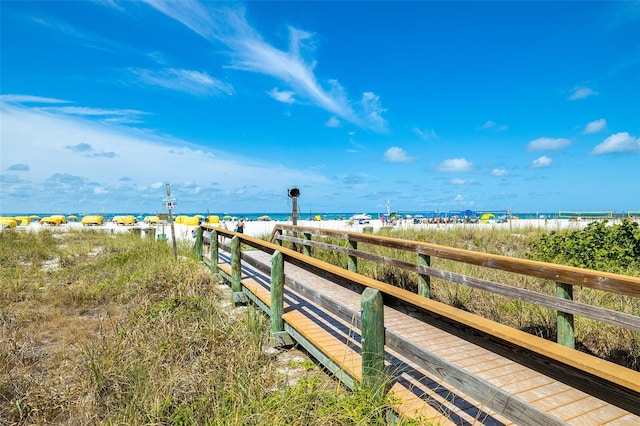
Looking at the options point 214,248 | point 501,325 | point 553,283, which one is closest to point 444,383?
point 501,325

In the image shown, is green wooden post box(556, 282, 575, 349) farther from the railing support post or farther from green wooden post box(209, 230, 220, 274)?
the railing support post

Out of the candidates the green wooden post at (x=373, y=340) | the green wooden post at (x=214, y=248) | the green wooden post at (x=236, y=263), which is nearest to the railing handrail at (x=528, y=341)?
the green wooden post at (x=373, y=340)

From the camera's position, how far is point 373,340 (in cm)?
276

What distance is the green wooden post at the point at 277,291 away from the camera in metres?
4.79

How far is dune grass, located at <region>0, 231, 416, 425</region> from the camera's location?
3.03 meters

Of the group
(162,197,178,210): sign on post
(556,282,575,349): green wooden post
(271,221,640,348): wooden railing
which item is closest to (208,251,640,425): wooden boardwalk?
(556,282,575,349): green wooden post

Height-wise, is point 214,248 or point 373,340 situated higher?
point 214,248

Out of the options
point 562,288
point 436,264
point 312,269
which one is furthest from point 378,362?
point 436,264

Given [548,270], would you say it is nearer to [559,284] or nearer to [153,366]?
[559,284]

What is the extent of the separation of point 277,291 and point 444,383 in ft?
A: 7.75

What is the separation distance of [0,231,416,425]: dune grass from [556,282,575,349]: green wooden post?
2079 millimetres

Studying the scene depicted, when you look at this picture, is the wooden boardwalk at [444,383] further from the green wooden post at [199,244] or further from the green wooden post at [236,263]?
the green wooden post at [199,244]

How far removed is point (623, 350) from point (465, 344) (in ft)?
5.71

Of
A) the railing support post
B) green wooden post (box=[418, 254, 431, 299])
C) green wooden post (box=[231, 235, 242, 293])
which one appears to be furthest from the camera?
the railing support post
